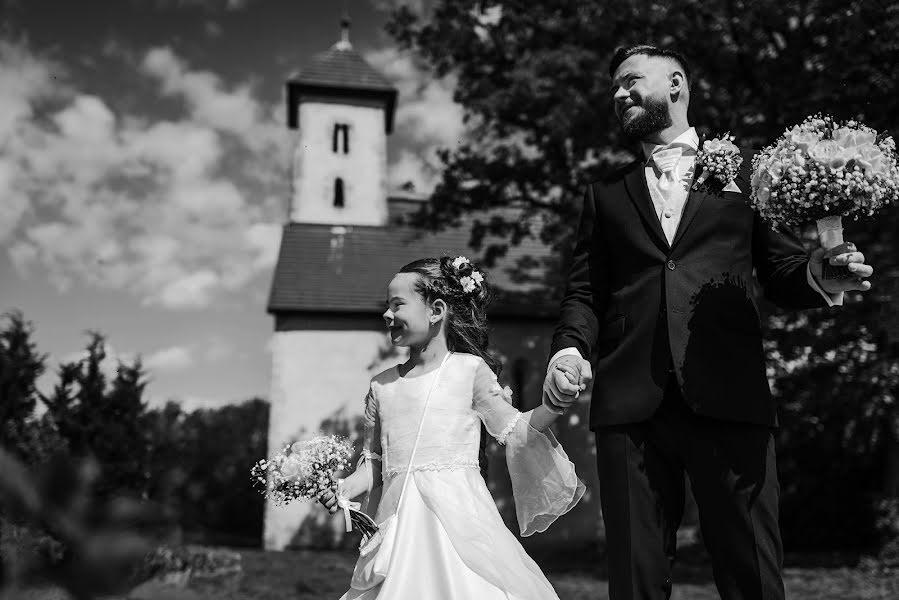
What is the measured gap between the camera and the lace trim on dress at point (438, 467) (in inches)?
136

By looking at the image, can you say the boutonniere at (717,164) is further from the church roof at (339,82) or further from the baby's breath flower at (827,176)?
the church roof at (339,82)

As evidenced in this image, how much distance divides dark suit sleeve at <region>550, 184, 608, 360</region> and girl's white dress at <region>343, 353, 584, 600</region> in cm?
52

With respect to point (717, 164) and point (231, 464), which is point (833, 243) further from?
point (231, 464)

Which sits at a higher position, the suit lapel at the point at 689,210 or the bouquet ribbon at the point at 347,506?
the suit lapel at the point at 689,210

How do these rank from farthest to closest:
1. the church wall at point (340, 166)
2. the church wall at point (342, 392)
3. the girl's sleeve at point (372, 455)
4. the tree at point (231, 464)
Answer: the tree at point (231, 464) < the church wall at point (340, 166) < the church wall at point (342, 392) < the girl's sleeve at point (372, 455)

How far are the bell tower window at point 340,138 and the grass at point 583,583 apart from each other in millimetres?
12887

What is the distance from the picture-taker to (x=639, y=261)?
10.1 ft

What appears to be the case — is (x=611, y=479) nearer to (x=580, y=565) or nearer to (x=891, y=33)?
(x=891, y=33)

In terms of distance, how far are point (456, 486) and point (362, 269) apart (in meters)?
17.8

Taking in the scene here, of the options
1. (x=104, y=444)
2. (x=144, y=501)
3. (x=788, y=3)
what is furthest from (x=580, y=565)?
(x=144, y=501)

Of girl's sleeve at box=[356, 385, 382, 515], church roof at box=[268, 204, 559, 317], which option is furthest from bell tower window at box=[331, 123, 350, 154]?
girl's sleeve at box=[356, 385, 382, 515]

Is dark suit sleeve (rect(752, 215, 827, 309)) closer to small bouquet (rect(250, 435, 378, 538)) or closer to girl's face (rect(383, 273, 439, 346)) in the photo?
girl's face (rect(383, 273, 439, 346))

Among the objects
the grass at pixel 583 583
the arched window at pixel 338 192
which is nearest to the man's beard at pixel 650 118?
the grass at pixel 583 583

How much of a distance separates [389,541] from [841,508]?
698 inches
